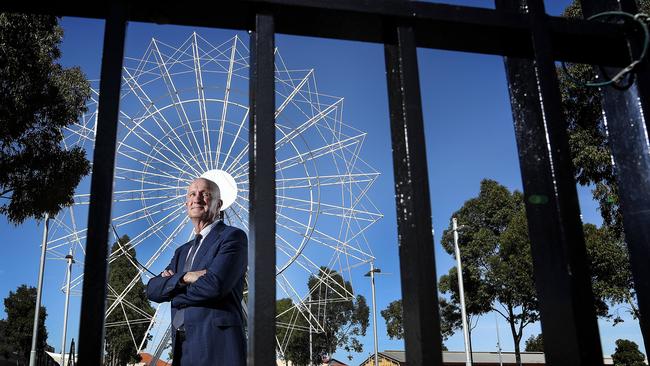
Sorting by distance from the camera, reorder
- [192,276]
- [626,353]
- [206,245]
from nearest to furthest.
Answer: [192,276], [206,245], [626,353]

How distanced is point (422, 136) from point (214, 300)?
2.03 metres

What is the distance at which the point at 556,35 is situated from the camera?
69.6 inches

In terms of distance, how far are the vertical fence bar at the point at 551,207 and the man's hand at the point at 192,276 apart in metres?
2.11

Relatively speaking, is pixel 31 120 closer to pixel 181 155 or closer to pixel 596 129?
pixel 181 155

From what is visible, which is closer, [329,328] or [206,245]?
[206,245]

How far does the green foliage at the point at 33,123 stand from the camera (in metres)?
13.2

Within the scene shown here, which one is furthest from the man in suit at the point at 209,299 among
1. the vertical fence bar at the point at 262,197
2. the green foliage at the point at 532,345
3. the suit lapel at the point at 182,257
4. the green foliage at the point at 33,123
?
the green foliage at the point at 532,345

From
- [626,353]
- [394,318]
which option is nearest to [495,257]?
[626,353]

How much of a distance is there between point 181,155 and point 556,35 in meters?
19.2

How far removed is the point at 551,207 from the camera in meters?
1.56

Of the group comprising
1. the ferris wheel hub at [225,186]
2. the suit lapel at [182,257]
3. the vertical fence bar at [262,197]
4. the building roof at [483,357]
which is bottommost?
the vertical fence bar at [262,197]

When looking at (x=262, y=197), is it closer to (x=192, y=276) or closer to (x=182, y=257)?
(x=192, y=276)

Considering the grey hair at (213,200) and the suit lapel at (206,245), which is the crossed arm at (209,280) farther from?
the grey hair at (213,200)

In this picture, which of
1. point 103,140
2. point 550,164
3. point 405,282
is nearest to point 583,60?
point 550,164
